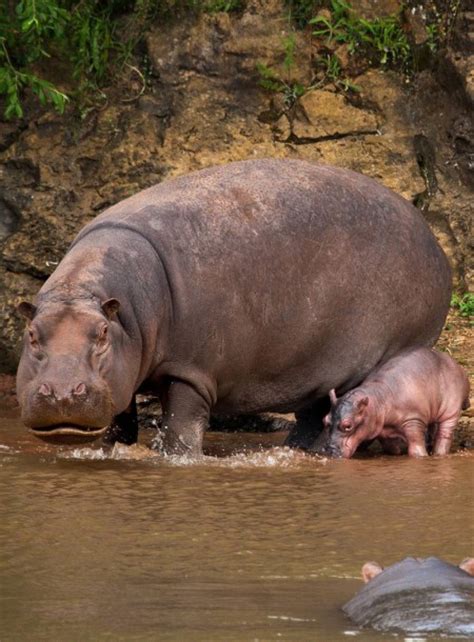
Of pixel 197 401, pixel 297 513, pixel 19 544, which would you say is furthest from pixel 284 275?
pixel 19 544

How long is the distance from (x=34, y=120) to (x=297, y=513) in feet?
16.3

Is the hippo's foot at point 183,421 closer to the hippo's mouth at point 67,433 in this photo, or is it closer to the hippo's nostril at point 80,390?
the hippo's mouth at point 67,433

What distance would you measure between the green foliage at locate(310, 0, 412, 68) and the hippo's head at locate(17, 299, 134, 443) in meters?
3.93

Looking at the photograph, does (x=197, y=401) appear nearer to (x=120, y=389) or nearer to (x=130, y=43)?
(x=120, y=389)

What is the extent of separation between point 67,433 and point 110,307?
67 cm

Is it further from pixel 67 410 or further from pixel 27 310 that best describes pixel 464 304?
pixel 67 410

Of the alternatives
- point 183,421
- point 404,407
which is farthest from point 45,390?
point 404,407

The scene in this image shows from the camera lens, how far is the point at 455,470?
8008mm

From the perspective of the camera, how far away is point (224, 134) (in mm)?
10805

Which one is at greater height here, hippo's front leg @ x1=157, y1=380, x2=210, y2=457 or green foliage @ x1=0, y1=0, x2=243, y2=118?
green foliage @ x1=0, y1=0, x2=243, y2=118

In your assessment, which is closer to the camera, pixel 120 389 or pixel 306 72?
pixel 120 389

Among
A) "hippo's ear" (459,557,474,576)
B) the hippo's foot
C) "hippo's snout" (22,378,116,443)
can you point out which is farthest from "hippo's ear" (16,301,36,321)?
"hippo's ear" (459,557,474,576)

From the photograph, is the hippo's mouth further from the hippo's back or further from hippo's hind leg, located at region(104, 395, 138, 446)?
hippo's hind leg, located at region(104, 395, 138, 446)

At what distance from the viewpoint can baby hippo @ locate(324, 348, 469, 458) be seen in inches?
341
